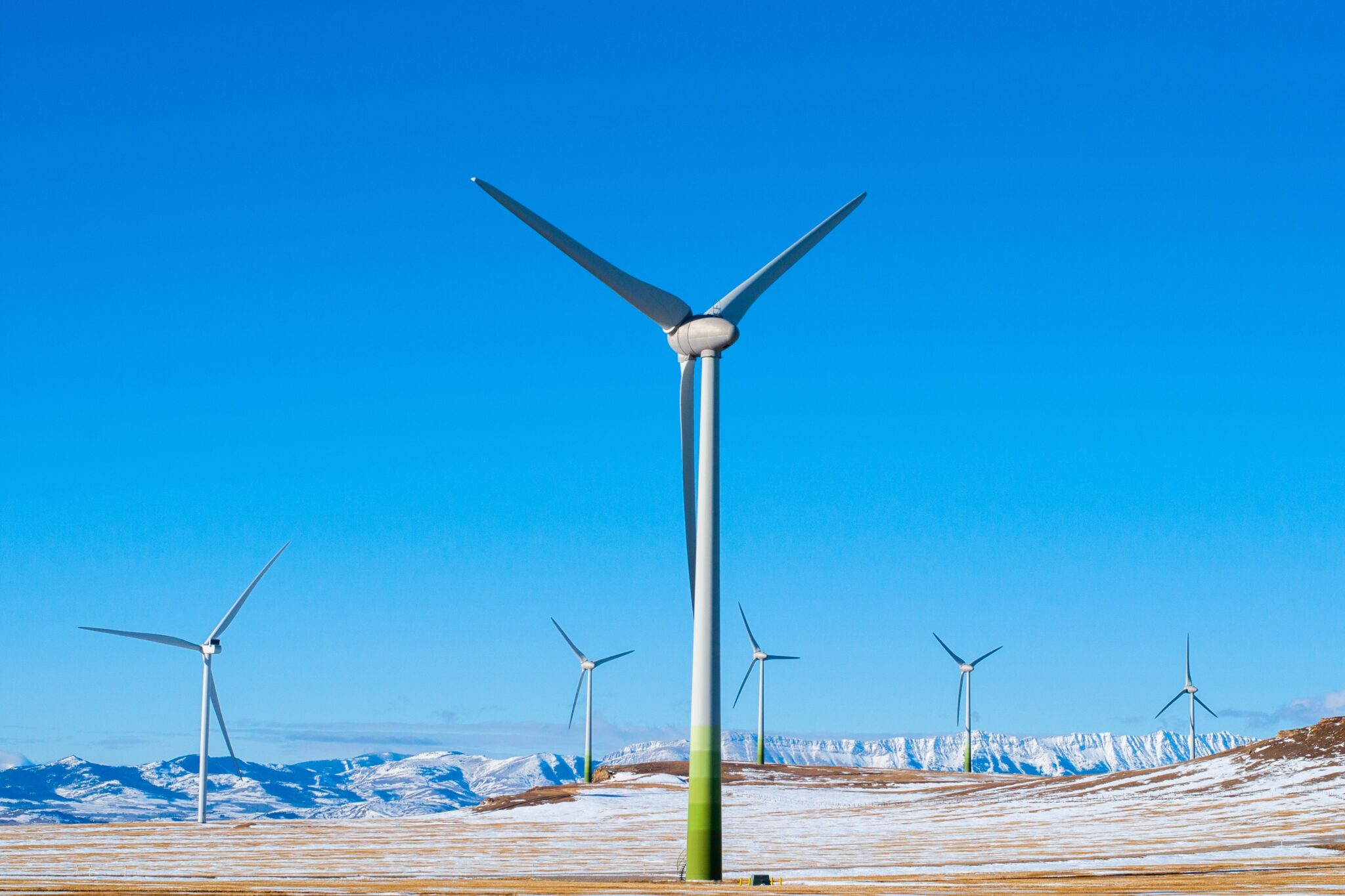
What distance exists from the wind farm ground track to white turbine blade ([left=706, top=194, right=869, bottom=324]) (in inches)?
810

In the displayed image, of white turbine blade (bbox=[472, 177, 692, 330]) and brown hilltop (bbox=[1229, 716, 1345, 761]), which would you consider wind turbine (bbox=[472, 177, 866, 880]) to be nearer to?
white turbine blade (bbox=[472, 177, 692, 330])

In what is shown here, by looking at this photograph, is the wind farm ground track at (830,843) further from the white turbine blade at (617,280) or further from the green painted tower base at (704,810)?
the white turbine blade at (617,280)

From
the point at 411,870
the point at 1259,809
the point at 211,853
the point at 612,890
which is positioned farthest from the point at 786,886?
the point at 1259,809

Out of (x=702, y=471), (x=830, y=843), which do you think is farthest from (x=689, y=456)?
(x=830, y=843)

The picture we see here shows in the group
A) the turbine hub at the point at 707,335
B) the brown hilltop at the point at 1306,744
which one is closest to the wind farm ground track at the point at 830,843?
the brown hilltop at the point at 1306,744

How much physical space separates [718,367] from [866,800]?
8504 cm

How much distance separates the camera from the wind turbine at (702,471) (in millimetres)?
47625

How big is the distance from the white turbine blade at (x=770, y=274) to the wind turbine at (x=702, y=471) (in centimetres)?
4

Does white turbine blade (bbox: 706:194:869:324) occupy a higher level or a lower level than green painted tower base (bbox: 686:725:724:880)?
higher

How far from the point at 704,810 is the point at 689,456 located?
12.6 m

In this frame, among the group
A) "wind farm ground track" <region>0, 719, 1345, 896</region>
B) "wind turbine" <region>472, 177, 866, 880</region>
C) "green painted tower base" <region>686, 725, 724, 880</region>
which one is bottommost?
"wind farm ground track" <region>0, 719, 1345, 896</region>

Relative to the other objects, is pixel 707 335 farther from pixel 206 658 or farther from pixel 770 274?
pixel 206 658

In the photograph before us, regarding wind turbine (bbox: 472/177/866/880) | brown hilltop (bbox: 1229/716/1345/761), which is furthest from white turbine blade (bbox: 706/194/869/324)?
brown hilltop (bbox: 1229/716/1345/761)

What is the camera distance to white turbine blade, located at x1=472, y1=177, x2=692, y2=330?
52.9 meters
